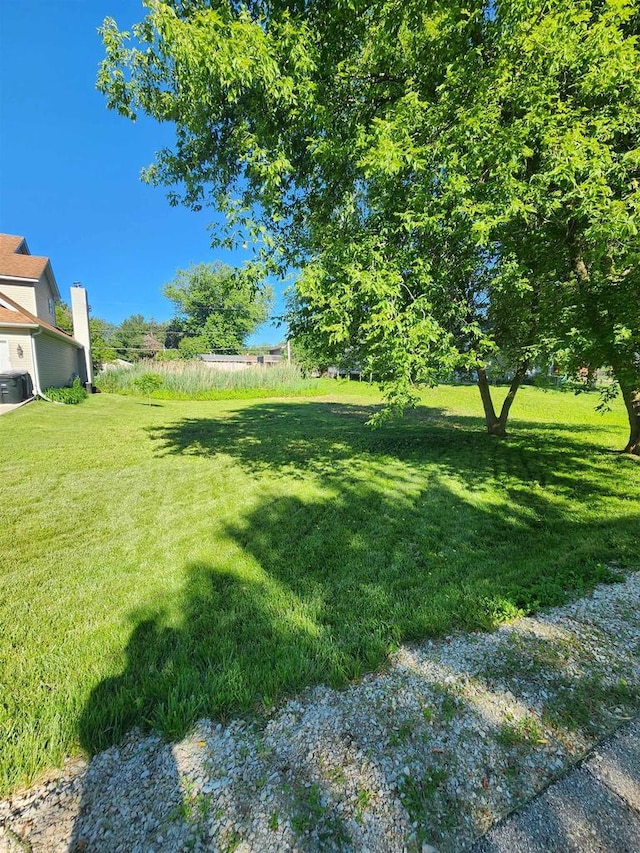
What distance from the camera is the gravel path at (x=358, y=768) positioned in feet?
4.03

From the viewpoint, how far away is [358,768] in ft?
4.66

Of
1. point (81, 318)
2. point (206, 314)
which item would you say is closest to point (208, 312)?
point (206, 314)

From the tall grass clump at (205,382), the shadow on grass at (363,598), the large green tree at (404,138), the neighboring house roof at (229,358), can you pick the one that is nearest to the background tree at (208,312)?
the neighboring house roof at (229,358)

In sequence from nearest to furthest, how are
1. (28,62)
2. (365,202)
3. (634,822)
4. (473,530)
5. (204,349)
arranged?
(634,822)
(473,530)
(365,202)
(28,62)
(204,349)

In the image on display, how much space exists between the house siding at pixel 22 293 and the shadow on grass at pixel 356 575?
49.8ft

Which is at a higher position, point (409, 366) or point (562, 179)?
point (562, 179)

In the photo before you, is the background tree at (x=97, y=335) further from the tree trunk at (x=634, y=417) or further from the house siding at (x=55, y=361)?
the tree trunk at (x=634, y=417)

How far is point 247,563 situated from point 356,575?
945mm

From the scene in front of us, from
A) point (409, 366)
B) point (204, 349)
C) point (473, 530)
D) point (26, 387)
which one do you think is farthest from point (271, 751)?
point (204, 349)

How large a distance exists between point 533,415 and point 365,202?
11897mm

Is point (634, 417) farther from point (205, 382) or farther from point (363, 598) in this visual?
point (205, 382)

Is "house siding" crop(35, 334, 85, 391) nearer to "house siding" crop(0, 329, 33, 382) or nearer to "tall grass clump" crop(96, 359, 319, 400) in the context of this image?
"house siding" crop(0, 329, 33, 382)

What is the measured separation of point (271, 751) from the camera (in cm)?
150

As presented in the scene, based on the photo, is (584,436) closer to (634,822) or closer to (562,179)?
(562,179)
